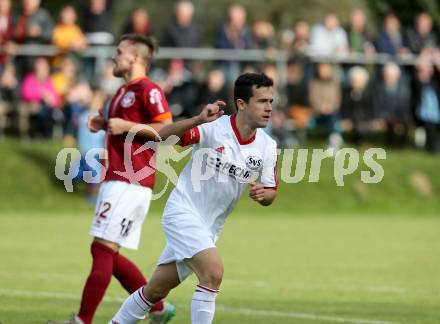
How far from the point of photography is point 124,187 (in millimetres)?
10164

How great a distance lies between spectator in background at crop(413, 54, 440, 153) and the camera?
25.9 metres

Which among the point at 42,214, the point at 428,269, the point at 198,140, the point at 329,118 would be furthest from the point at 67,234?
the point at 198,140

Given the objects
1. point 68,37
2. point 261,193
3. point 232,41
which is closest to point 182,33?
point 232,41

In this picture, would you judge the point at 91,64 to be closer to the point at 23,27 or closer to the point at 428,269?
the point at 23,27

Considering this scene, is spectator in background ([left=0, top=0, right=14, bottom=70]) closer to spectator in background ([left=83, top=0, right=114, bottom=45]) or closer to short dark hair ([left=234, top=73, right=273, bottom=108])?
spectator in background ([left=83, top=0, right=114, bottom=45])

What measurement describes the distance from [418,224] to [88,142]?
6.02 metres

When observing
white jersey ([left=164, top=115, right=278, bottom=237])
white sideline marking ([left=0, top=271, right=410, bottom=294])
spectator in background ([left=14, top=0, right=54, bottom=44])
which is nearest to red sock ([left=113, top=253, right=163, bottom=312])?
white jersey ([left=164, top=115, right=278, bottom=237])

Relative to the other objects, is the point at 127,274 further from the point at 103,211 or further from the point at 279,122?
the point at 279,122

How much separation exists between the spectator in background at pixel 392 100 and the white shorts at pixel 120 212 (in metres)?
15.7

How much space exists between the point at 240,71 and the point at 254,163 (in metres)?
15.5

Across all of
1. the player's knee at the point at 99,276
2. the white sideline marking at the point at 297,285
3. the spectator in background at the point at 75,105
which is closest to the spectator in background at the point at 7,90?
the spectator in background at the point at 75,105

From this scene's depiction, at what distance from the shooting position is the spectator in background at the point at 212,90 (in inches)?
929

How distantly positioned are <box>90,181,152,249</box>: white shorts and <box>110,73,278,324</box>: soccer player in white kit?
35.6 inches

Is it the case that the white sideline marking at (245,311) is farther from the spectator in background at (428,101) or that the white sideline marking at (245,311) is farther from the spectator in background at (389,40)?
the spectator in background at (428,101)
